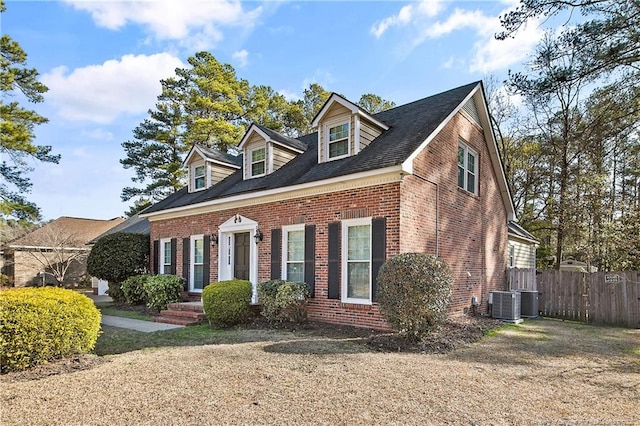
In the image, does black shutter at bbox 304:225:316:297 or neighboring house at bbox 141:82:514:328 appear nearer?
neighboring house at bbox 141:82:514:328

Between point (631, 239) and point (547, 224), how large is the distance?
29.3 feet

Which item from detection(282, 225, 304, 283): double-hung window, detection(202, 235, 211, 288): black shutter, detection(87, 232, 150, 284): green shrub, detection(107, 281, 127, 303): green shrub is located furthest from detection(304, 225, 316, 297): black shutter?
detection(107, 281, 127, 303): green shrub

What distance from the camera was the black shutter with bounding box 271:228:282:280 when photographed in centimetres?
1088

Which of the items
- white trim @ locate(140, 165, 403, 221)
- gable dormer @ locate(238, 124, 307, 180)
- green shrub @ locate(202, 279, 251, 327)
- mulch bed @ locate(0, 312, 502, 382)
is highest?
gable dormer @ locate(238, 124, 307, 180)

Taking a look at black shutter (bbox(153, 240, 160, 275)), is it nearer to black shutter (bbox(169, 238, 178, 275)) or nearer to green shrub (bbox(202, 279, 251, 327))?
black shutter (bbox(169, 238, 178, 275))

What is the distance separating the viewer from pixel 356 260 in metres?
9.34

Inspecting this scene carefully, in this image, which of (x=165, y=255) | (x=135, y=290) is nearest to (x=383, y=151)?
(x=165, y=255)

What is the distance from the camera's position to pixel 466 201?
11.6 metres

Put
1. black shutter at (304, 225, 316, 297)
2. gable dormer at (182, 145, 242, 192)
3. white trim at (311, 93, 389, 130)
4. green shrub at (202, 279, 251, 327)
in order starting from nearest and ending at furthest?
green shrub at (202, 279, 251, 327), black shutter at (304, 225, 316, 297), white trim at (311, 93, 389, 130), gable dormer at (182, 145, 242, 192)

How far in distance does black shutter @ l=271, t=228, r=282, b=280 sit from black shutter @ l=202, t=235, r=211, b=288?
10.6ft

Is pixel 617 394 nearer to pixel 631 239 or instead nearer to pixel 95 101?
pixel 631 239

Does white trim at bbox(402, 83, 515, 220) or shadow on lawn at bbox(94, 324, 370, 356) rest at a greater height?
white trim at bbox(402, 83, 515, 220)

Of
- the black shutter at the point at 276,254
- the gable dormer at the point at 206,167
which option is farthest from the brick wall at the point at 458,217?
the gable dormer at the point at 206,167

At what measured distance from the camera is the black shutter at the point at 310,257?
9.98 metres
